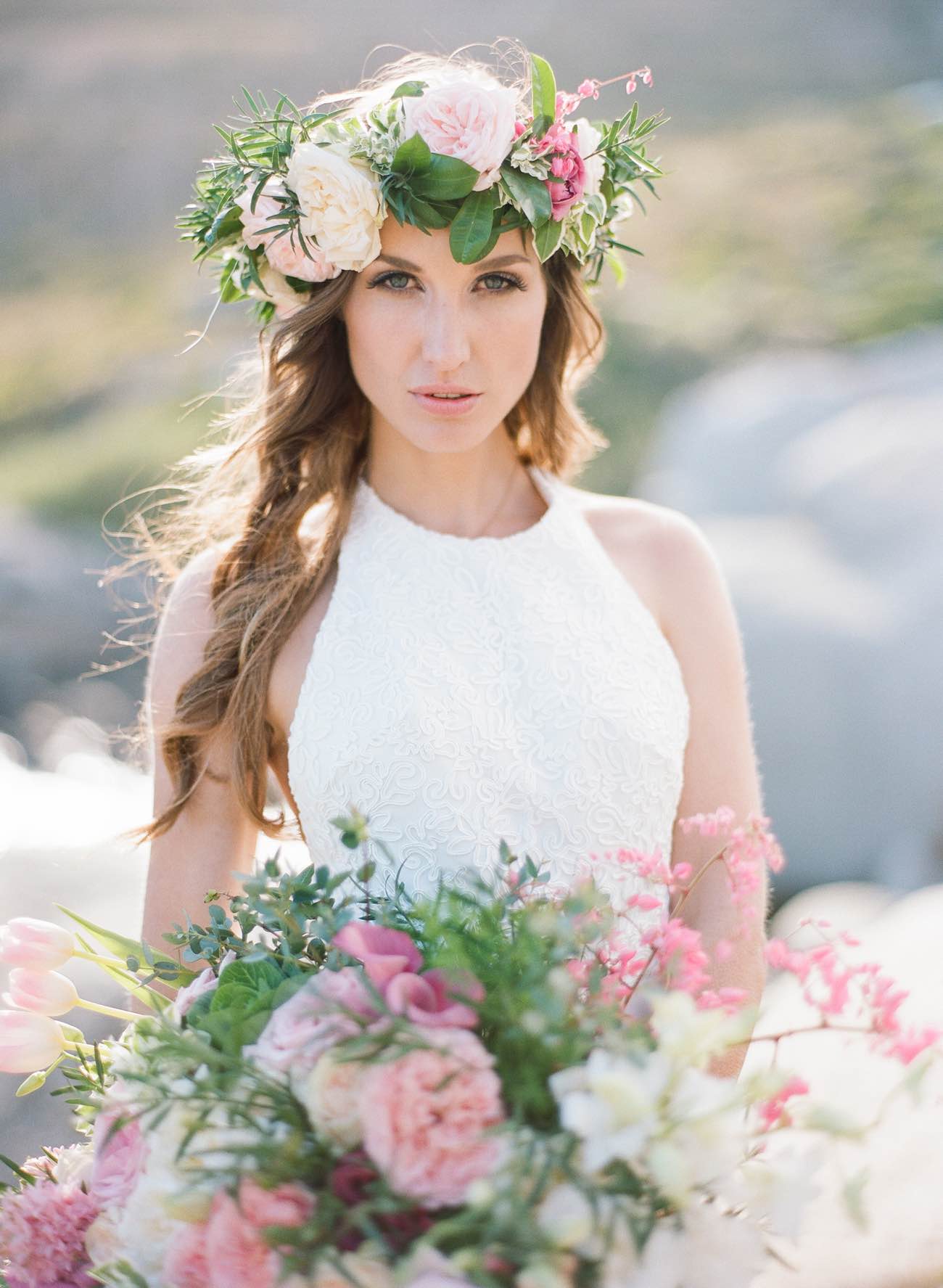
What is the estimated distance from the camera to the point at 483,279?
7.24ft

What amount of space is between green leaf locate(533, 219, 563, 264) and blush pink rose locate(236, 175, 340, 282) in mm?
342

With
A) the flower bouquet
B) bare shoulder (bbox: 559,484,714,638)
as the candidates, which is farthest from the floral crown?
the flower bouquet

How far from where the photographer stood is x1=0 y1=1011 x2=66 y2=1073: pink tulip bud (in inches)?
54.1

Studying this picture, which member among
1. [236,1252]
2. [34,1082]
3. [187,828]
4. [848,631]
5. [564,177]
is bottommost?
[236,1252]

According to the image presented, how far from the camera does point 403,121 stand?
214 cm

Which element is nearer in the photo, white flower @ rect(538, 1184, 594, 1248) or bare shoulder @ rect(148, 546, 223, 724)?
white flower @ rect(538, 1184, 594, 1248)

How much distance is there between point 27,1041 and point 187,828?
0.94 meters

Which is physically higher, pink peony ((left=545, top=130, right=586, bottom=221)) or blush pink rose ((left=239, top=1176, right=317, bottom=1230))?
pink peony ((left=545, top=130, right=586, bottom=221))

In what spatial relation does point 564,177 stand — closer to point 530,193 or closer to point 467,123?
point 530,193

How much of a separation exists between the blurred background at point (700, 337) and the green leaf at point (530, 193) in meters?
3.87

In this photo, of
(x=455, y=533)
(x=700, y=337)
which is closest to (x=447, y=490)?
(x=455, y=533)

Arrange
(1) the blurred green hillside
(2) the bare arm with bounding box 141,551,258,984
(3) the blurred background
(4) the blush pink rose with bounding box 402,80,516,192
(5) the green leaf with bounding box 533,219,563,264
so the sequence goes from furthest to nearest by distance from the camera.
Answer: (1) the blurred green hillside → (3) the blurred background → (2) the bare arm with bounding box 141,551,258,984 → (5) the green leaf with bounding box 533,219,563,264 → (4) the blush pink rose with bounding box 402,80,516,192

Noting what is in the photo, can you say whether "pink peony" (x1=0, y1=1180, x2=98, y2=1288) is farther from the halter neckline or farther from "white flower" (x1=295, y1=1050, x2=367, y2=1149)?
the halter neckline

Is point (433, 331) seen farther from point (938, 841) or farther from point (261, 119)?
point (938, 841)
